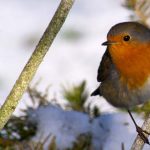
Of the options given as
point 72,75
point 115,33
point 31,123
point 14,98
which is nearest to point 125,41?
point 115,33

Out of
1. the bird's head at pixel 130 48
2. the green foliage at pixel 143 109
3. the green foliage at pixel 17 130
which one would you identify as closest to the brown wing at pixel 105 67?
the bird's head at pixel 130 48

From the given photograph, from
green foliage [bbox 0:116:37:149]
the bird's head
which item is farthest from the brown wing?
green foliage [bbox 0:116:37:149]

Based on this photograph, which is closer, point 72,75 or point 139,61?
point 139,61

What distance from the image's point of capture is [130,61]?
3.34 m

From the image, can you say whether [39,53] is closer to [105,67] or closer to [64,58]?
[105,67]

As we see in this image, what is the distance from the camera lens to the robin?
3287 mm

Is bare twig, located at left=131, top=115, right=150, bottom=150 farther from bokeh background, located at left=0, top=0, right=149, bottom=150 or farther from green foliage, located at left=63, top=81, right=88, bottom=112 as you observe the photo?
green foliage, located at left=63, top=81, right=88, bottom=112

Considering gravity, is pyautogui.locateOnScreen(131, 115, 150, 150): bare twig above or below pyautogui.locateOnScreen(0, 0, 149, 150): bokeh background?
below

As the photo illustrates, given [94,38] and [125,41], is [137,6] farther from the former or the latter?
[94,38]

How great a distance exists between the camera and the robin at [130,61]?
129 inches

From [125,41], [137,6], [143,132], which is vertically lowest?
[143,132]

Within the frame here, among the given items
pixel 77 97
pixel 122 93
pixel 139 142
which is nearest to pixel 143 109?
pixel 122 93

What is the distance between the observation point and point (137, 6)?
3.61 m

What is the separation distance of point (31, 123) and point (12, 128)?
0.47 ft
